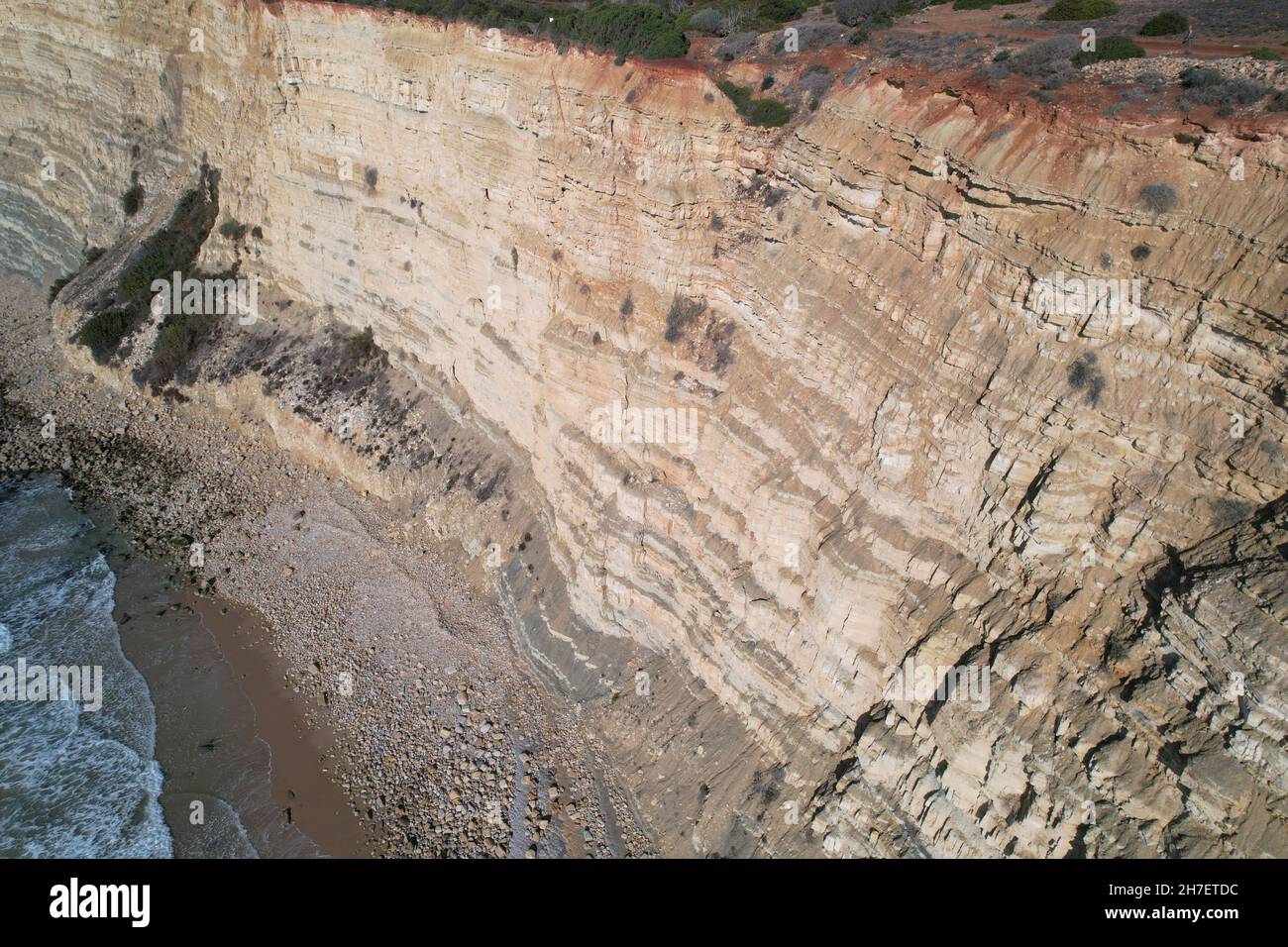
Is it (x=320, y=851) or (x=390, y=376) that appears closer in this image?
(x=320, y=851)

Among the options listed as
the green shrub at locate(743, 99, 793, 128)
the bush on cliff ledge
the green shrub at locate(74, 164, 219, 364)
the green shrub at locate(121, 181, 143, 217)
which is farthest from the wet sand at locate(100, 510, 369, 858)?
the bush on cliff ledge

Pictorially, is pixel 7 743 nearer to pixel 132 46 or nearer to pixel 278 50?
pixel 278 50

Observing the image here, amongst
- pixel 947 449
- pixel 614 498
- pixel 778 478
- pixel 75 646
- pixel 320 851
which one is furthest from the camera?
pixel 75 646

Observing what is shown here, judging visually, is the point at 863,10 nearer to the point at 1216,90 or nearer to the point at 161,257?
the point at 1216,90

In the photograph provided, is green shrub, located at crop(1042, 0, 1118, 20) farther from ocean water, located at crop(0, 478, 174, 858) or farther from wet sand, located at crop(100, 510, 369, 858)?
ocean water, located at crop(0, 478, 174, 858)

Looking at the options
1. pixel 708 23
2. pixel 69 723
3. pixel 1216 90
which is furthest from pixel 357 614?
pixel 1216 90

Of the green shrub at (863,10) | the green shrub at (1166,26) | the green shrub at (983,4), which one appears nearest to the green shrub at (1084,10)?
the green shrub at (1166,26)
